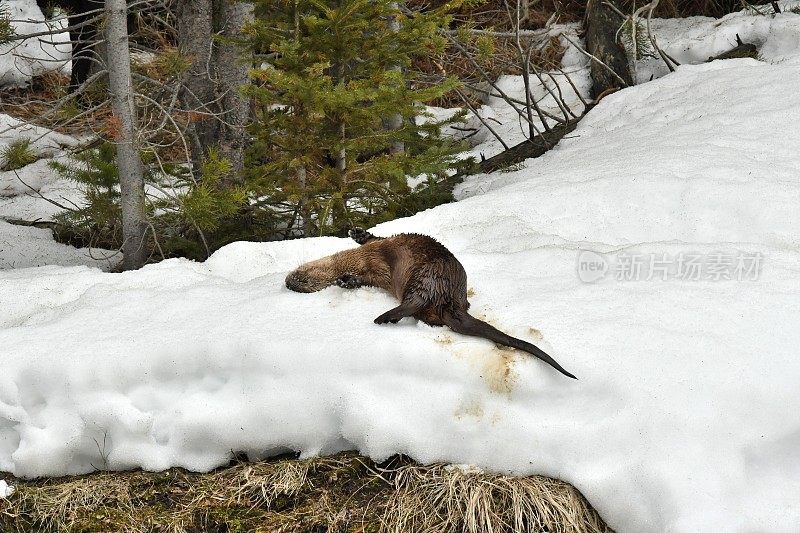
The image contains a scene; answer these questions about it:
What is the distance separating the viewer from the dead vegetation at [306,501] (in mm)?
2582

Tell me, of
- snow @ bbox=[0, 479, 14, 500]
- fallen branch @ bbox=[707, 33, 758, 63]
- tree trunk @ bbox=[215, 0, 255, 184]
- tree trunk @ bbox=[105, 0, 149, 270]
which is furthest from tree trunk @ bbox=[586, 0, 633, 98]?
snow @ bbox=[0, 479, 14, 500]

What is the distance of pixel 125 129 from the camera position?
506 cm

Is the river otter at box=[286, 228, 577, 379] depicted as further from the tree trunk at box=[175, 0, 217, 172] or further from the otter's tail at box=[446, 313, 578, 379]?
the tree trunk at box=[175, 0, 217, 172]

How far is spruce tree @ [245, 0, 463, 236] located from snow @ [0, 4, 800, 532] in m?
1.38

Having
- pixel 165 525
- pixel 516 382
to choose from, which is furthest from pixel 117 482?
pixel 516 382

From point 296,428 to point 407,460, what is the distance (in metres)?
0.48

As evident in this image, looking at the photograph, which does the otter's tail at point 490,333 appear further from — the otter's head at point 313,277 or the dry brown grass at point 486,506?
the otter's head at point 313,277

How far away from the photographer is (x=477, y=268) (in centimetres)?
381

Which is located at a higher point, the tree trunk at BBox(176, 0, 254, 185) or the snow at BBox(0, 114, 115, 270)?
the tree trunk at BBox(176, 0, 254, 185)

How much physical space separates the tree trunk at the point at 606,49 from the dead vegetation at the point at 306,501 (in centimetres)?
643

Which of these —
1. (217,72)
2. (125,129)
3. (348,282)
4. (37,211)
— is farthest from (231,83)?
(348,282)

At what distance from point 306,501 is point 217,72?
455 cm

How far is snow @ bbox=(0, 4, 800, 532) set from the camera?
101 inches

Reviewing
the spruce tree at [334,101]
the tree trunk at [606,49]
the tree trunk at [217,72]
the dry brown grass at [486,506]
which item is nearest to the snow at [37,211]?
the tree trunk at [217,72]
